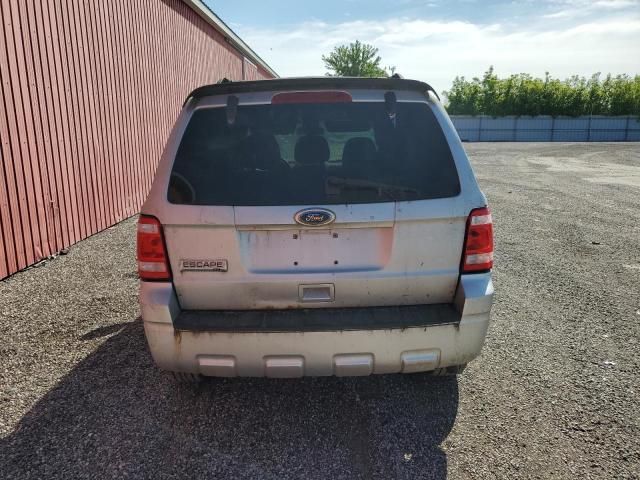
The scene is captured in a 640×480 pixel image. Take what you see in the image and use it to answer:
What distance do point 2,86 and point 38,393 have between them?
153 inches

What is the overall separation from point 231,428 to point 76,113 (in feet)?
19.8

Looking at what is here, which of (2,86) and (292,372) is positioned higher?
(2,86)

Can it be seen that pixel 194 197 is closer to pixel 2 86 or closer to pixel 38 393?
pixel 38 393

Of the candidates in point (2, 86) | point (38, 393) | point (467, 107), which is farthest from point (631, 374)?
point (467, 107)

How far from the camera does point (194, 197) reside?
101 inches

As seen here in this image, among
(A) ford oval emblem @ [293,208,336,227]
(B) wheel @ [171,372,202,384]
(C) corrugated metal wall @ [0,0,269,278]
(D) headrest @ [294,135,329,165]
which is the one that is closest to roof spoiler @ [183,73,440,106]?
(D) headrest @ [294,135,329,165]

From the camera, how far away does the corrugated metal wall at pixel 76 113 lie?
5.68 m

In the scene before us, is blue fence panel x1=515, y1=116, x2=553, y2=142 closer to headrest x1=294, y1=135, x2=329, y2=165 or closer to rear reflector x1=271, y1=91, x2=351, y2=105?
headrest x1=294, y1=135, x2=329, y2=165

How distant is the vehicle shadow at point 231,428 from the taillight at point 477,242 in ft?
3.16

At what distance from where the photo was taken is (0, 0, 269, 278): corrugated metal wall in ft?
18.6

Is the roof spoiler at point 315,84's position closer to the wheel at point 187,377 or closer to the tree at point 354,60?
the wheel at point 187,377

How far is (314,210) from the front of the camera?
8.17ft

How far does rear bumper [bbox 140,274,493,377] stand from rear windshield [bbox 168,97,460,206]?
58 centimetres

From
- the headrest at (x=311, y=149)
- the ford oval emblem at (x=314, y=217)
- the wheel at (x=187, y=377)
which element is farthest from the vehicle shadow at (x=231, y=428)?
the headrest at (x=311, y=149)
